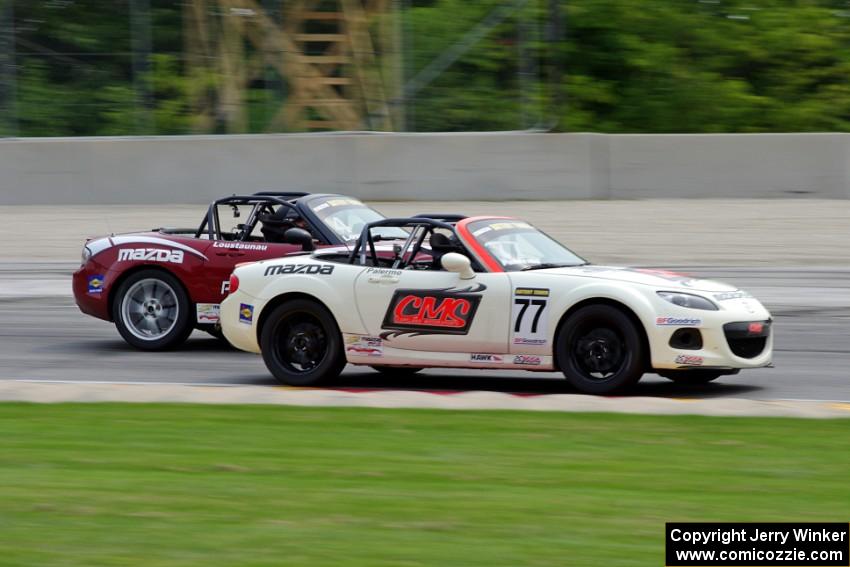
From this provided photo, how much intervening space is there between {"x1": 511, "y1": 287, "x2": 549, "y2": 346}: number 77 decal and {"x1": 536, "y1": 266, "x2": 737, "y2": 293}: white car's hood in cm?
26

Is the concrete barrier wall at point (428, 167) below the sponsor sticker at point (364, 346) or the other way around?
the other way around

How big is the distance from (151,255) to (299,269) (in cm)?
266

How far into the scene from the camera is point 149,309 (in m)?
12.9

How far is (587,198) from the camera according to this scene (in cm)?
2269

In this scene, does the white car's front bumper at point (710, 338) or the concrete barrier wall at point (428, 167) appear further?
the concrete barrier wall at point (428, 167)

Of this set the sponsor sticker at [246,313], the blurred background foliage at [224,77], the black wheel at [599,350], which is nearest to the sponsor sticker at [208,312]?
the sponsor sticker at [246,313]

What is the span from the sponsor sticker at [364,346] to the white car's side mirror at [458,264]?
0.84m

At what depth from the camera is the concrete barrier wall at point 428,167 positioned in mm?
22203

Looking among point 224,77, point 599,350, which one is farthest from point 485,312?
point 224,77

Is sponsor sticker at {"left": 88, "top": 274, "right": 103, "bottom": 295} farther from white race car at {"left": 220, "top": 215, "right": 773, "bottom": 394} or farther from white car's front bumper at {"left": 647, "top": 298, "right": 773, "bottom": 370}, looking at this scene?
white car's front bumper at {"left": 647, "top": 298, "right": 773, "bottom": 370}

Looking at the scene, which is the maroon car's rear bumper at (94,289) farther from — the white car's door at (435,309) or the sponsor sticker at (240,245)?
the white car's door at (435,309)

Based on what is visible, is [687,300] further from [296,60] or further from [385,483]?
[296,60]

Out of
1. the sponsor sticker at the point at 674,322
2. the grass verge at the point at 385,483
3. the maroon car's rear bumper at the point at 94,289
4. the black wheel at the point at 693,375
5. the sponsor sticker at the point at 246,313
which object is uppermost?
the maroon car's rear bumper at the point at 94,289

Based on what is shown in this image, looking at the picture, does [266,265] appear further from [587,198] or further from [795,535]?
[587,198]
